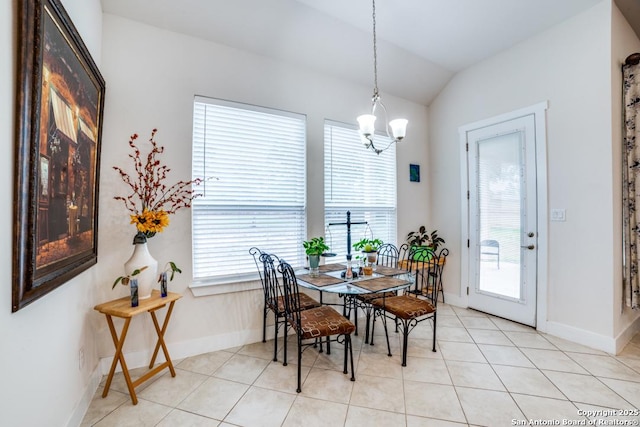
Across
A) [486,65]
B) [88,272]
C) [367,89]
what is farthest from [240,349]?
[486,65]

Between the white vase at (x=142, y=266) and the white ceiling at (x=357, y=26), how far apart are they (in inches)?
72.6

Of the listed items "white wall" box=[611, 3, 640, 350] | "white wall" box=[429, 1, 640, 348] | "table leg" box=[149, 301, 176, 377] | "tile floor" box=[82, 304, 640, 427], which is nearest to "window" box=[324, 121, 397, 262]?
"tile floor" box=[82, 304, 640, 427]

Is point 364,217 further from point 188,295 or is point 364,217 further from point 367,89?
point 188,295

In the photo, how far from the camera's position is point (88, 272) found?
6.45 ft

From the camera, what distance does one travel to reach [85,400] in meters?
1.79

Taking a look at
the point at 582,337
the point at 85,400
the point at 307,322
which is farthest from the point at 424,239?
the point at 85,400

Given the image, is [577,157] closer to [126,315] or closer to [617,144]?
[617,144]

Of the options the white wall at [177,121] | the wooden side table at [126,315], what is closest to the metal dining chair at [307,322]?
the white wall at [177,121]

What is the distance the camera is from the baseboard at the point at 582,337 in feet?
8.00

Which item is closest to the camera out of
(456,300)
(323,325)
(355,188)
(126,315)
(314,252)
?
(126,315)

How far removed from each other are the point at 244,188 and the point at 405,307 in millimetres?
1828

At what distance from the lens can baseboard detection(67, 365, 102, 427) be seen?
5.32 ft

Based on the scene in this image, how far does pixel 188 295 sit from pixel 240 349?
0.70 meters

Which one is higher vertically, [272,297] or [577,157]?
[577,157]
